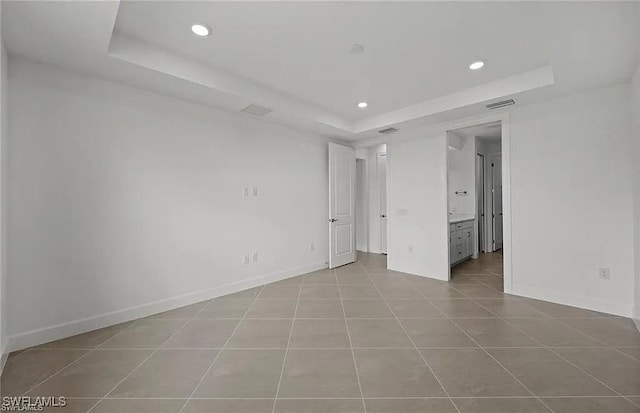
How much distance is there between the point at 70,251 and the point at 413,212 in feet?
15.2

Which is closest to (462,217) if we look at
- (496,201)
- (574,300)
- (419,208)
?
(496,201)

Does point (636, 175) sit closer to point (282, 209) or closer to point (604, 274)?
point (604, 274)

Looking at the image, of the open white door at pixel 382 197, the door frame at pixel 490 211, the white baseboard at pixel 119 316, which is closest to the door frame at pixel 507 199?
the open white door at pixel 382 197

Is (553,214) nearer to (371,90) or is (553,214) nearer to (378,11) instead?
(371,90)

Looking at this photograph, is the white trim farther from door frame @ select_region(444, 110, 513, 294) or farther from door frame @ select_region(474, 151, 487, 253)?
door frame @ select_region(474, 151, 487, 253)

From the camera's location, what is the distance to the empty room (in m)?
1.82

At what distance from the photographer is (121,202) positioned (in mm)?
2750

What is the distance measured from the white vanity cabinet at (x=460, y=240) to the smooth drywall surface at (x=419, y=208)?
57cm

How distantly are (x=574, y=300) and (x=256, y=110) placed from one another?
4.67 m

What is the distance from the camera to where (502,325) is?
2.65 meters

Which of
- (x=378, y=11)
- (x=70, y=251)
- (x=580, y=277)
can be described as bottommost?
(x=580, y=277)

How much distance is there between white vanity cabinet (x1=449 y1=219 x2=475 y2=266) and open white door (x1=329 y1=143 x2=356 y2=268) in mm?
1911

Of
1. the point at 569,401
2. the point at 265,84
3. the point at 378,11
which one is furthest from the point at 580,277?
the point at 265,84

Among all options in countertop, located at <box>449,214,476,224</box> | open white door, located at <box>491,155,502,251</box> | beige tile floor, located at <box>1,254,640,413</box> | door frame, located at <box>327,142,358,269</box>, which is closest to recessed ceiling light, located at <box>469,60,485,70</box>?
door frame, located at <box>327,142,358,269</box>
